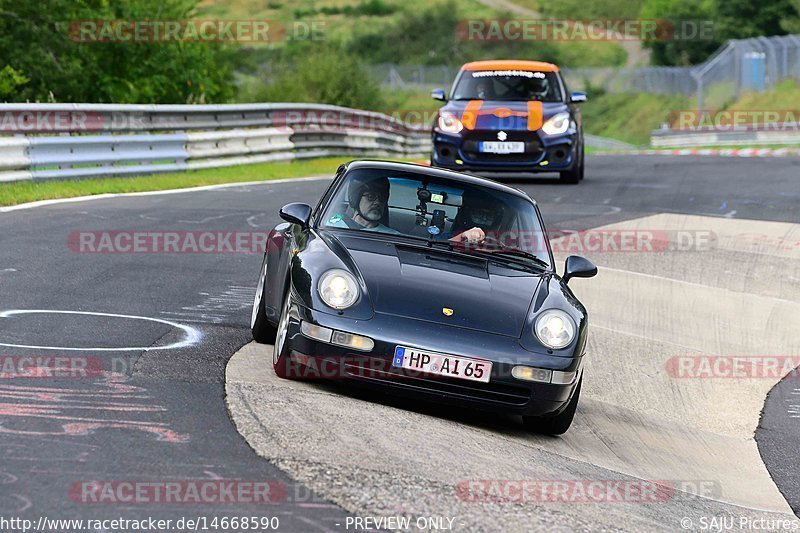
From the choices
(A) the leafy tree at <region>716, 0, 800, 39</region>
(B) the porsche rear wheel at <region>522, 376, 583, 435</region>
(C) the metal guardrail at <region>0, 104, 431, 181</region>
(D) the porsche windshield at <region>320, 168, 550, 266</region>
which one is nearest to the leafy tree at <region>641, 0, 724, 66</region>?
(A) the leafy tree at <region>716, 0, 800, 39</region>

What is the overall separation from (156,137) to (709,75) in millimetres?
36350

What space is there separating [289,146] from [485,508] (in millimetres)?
19399

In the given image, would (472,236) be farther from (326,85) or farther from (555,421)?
(326,85)

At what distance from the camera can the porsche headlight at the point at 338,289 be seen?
6426 mm

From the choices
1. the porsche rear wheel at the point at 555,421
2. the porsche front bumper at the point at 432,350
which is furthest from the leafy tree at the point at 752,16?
the porsche front bumper at the point at 432,350

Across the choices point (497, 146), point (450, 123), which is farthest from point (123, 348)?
point (450, 123)

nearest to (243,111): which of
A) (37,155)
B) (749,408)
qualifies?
(37,155)

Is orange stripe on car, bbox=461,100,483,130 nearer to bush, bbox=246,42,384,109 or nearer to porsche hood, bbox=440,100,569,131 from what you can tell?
porsche hood, bbox=440,100,569,131

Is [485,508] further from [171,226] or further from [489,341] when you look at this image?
[171,226]

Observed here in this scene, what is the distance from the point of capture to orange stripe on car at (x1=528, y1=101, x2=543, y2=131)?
18.6 m

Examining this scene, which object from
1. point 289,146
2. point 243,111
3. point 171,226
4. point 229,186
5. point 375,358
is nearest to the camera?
point 375,358

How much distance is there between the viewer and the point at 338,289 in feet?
21.3

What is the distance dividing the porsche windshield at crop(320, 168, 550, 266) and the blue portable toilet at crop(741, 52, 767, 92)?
41.1m

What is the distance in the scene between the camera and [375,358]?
624 centimetres
